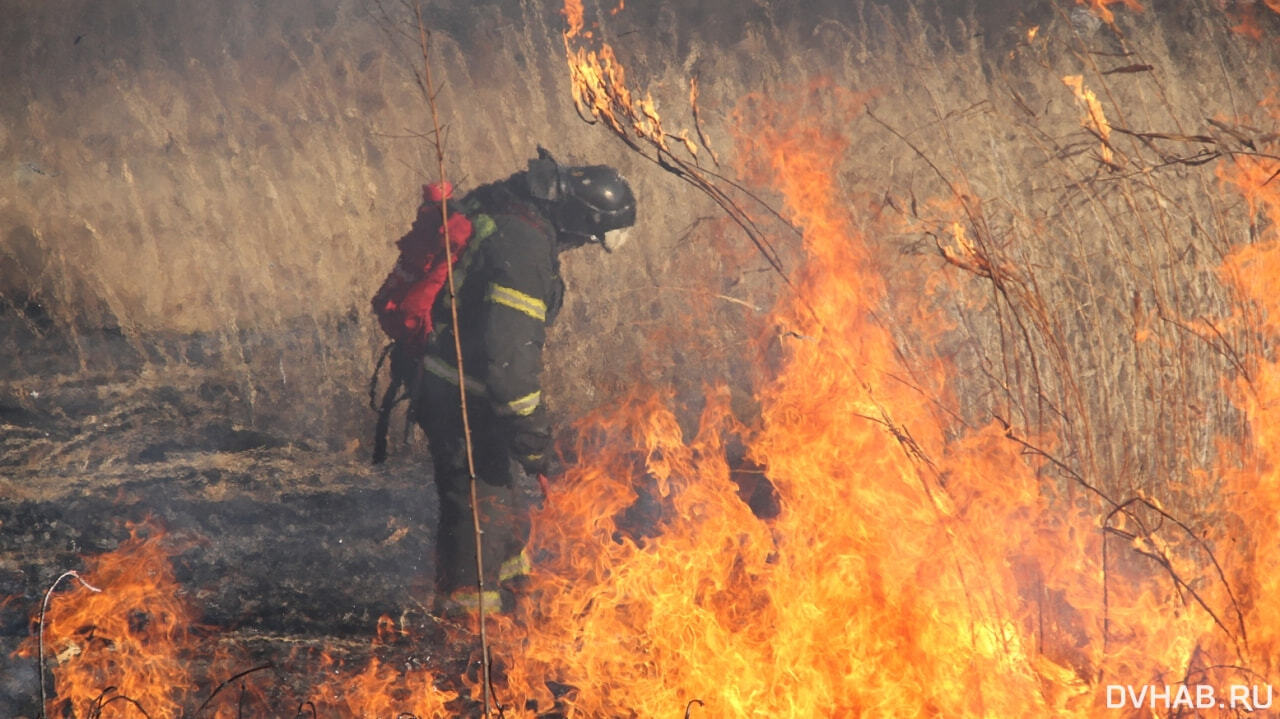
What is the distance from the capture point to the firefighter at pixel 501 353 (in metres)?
4.76

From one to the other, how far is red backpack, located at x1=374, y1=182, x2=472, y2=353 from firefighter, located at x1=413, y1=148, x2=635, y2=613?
0.07 metres

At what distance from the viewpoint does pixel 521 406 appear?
15.5ft

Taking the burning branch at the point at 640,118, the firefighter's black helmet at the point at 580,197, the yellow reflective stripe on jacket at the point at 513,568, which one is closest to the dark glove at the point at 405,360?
the firefighter's black helmet at the point at 580,197

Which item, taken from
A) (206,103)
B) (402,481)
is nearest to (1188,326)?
(402,481)

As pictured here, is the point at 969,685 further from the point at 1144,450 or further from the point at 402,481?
the point at 402,481

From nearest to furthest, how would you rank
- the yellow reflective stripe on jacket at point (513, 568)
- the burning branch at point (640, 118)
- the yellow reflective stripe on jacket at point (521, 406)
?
the yellow reflective stripe on jacket at point (521, 406)
the yellow reflective stripe on jacket at point (513, 568)
the burning branch at point (640, 118)

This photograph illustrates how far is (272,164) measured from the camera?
6637 mm

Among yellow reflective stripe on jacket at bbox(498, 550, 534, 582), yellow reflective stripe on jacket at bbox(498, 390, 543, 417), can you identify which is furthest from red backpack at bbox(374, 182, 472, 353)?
yellow reflective stripe on jacket at bbox(498, 550, 534, 582)

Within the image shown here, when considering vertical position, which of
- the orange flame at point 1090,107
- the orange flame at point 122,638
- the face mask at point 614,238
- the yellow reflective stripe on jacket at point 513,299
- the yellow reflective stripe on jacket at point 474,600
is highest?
the orange flame at point 1090,107

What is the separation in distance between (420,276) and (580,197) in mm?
998

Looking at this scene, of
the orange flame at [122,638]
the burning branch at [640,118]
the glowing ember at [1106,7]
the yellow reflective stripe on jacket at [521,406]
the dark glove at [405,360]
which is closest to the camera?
the orange flame at [122,638]

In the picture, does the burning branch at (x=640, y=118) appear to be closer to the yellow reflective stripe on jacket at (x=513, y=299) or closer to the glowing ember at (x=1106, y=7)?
the yellow reflective stripe on jacket at (x=513, y=299)

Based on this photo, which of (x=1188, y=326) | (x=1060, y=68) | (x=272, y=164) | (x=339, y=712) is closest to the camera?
(x=339, y=712)

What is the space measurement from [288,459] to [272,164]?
2.17m
